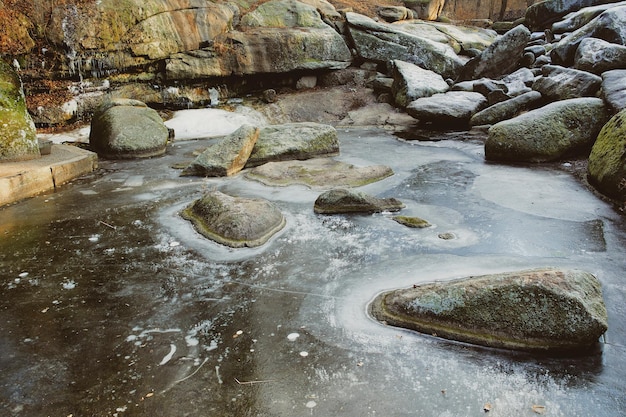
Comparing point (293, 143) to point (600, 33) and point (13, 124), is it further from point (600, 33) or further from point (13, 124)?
point (600, 33)

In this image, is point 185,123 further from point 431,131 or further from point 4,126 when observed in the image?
point 431,131

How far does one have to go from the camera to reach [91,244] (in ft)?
15.3

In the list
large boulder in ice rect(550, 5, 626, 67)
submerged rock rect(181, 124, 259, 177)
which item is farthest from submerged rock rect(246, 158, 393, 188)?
large boulder in ice rect(550, 5, 626, 67)

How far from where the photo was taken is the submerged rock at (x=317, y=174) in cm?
662

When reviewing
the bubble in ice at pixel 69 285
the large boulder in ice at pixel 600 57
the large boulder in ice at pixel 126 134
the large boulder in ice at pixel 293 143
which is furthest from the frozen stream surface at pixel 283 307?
the large boulder in ice at pixel 600 57

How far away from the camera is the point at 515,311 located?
2.90 m

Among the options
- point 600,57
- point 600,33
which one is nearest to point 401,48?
point 600,33

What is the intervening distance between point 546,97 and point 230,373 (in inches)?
377

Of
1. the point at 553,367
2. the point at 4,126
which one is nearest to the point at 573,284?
the point at 553,367

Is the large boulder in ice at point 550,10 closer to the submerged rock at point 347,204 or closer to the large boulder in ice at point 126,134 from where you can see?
the large boulder in ice at point 126,134

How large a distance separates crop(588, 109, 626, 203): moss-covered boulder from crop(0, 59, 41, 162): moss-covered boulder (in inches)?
323

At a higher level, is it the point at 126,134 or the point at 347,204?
the point at 126,134

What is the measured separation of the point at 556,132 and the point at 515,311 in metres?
5.36

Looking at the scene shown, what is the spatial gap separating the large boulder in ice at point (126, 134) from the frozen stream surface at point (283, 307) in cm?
239
